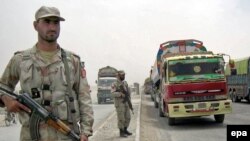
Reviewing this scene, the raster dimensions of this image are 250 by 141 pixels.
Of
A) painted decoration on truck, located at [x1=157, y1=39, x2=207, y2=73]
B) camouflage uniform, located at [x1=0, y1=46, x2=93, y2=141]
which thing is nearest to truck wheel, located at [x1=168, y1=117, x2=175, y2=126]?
painted decoration on truck, located at [x1=157, y1=39, x2=207, y2=73]

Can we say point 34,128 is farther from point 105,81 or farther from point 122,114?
point 105,81

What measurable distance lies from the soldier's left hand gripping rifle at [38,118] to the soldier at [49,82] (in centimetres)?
4

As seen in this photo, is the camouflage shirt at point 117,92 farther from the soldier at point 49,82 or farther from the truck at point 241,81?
the truck at point 241,81

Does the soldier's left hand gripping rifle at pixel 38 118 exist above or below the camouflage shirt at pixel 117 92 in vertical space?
below

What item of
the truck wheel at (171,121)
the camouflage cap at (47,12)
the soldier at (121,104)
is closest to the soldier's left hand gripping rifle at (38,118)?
the camouflage cap at (47,12)

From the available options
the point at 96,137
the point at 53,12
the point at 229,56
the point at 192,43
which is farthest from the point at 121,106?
the point at 53,12

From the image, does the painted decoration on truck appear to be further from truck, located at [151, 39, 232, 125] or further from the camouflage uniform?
the camouflage uniform

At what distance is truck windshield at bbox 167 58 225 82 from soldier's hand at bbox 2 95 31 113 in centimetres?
1250

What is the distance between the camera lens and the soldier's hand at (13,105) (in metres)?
3.69

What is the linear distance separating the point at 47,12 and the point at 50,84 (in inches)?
23.9

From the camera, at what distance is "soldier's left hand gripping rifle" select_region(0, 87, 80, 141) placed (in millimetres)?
3664

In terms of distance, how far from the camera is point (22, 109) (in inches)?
146

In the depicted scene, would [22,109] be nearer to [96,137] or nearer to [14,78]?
[14,78]

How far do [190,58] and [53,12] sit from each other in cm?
1281
